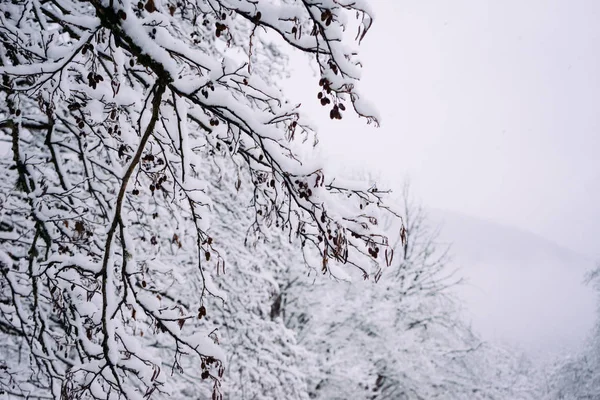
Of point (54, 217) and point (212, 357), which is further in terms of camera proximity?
point (54, 217)

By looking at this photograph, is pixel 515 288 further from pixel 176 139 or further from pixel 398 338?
pixel 176 139

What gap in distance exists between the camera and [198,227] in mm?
2004

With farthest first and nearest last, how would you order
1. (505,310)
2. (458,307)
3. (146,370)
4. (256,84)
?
1. (505,310)
2. (458,307)
3. (146,370)
4. (256,84)

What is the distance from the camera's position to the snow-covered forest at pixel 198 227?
63.8 inches

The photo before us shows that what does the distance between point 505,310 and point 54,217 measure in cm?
15407

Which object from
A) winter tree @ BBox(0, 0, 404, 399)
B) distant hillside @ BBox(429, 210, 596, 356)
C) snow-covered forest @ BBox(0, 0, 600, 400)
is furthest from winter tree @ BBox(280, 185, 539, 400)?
distant hillside @ BBox(429, 210, 596, 356)

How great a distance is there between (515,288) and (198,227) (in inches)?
7163

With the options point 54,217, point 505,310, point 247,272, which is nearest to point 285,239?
point 247,272

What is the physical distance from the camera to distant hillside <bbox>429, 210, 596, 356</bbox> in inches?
4326

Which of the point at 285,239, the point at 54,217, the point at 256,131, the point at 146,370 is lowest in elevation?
the point at 146,370

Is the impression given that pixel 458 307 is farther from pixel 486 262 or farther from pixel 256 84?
pixel 486 262

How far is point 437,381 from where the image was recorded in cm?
878

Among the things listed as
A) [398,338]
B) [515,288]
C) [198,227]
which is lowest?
[198,227]

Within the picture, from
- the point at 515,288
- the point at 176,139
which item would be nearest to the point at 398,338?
the point at 176,139
